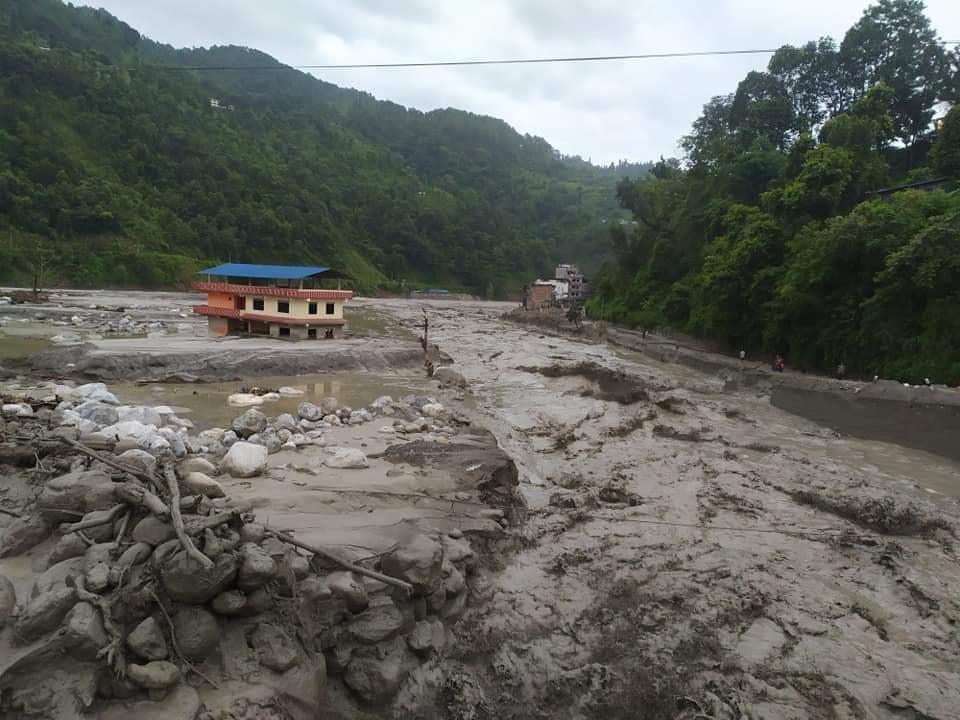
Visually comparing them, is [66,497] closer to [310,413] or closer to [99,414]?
[99,414]

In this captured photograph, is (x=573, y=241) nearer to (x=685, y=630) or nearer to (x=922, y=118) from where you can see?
(x=922, y=118)

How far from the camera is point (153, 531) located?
532 centimetres

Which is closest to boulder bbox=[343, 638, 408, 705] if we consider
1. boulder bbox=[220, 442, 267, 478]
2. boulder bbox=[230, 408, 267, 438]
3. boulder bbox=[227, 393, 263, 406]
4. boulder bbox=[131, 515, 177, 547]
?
boulder bbox=[131, 515, 177, 547]

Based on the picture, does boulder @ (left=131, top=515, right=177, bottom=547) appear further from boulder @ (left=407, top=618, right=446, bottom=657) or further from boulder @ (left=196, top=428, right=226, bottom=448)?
boulder @ (left=196, top=428, right=226, bottom=448)

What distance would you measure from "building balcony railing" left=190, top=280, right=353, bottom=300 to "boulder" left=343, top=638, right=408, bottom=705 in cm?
2512

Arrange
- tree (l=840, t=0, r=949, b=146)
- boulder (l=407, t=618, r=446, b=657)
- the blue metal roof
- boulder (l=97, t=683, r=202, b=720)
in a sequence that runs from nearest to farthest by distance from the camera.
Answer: boulder (l=97, t=683, r=202, b=720)
boulder (l=407, t=618, r=446, b=657)
the blue metal roof
tree (l=840, t=0, r=949, b=146)

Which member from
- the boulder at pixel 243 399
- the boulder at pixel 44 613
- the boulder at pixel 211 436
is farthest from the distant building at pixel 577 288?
the boulder at pixel 44 613

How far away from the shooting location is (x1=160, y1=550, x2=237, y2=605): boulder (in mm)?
4770

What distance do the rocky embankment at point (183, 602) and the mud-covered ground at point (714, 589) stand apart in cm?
67

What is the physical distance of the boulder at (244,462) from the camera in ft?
32.6

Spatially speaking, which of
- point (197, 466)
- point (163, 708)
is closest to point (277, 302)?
point (197, 466)

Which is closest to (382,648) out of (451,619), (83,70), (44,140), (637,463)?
(451,619)

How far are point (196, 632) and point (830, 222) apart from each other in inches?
1195

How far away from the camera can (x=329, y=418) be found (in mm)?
14977
